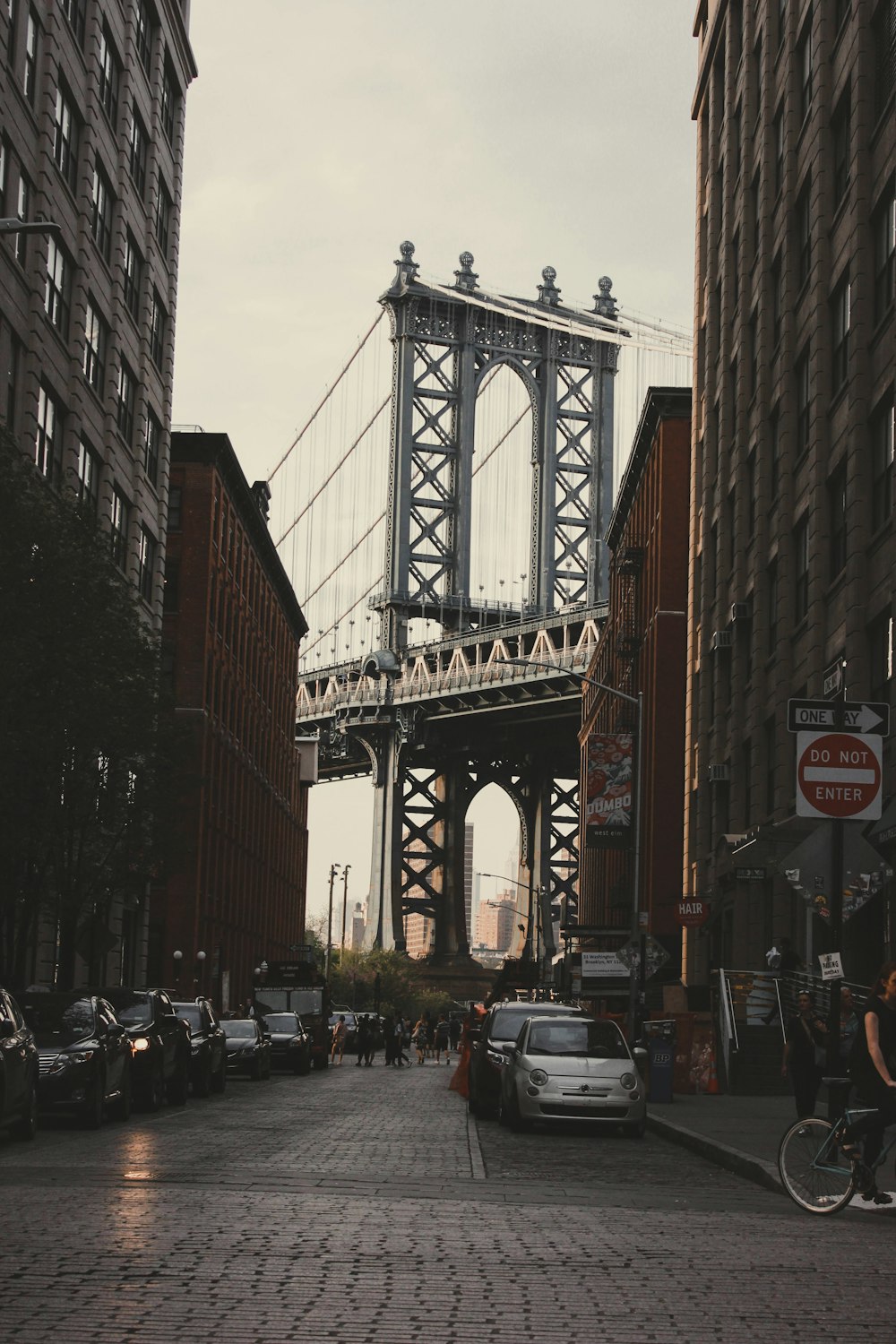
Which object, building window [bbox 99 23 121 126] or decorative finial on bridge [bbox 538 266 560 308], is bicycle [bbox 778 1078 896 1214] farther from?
decorative finial on bridge [bbox 538 266 560 308]

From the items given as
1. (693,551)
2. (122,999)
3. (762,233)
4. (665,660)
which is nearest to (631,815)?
(693,551)

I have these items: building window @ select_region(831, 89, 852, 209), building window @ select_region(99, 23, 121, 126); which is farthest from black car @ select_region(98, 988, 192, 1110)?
building window @ select_region(99, 23, 121, 126)

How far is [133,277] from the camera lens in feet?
173

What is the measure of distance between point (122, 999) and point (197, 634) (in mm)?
43920

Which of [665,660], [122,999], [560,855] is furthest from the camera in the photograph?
[560,855]

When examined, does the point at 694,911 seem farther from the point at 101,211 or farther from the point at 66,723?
the point at 101,211

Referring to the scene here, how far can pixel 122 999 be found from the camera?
26062mm

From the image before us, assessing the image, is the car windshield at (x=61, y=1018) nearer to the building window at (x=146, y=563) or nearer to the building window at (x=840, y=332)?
the building window at (x=840, y=332)

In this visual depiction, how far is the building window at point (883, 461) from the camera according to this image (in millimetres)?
28641

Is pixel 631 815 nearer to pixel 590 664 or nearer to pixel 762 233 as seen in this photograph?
pixel 762 233

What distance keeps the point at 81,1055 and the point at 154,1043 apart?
453cm

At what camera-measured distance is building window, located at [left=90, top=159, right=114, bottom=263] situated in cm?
4681

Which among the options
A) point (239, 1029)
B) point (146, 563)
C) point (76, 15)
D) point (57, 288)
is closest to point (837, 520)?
point (239, 1029)

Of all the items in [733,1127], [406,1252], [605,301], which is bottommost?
[733,1127]
